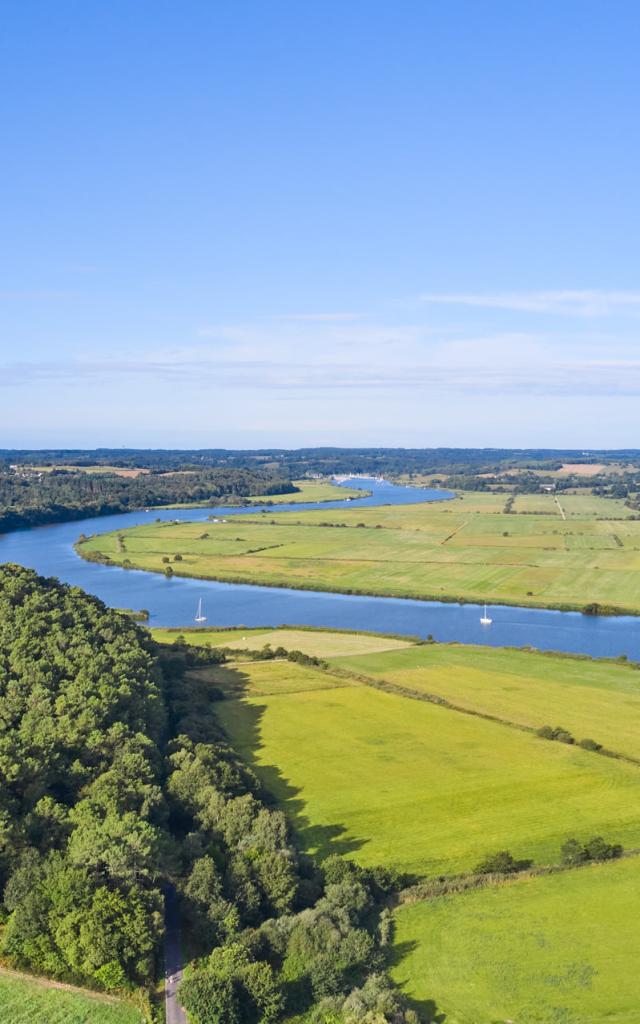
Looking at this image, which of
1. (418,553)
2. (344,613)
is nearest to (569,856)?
(344,613)

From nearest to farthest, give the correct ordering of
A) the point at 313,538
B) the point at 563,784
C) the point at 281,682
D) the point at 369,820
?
the point at 369,820
the point at 563,784
the point at 281,682
the point at 313,538

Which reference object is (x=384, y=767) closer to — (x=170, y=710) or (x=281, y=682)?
(x=170, y=710)

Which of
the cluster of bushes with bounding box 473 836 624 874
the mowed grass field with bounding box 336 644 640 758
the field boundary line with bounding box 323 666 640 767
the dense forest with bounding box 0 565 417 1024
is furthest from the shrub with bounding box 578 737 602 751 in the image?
the dense forest with bounding box 0 565 417 1024

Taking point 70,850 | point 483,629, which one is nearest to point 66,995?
point 70,850

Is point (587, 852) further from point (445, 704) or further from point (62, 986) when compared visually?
point (445, 704)

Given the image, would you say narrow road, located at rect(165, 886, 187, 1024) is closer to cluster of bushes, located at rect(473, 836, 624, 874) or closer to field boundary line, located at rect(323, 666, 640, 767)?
cluster of bushes, located at rect(473, 836, 624, 874)
